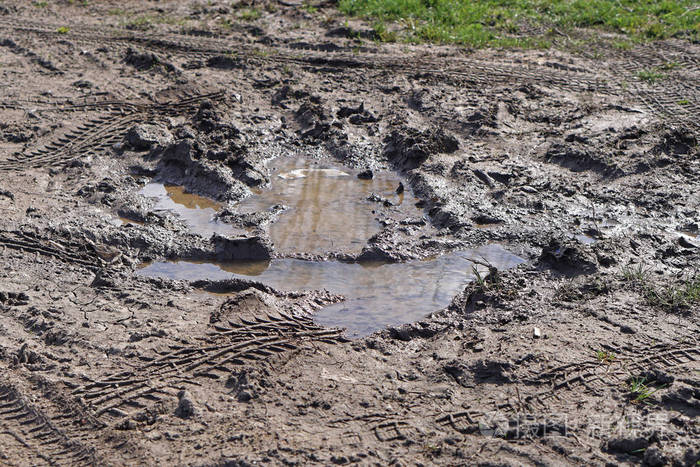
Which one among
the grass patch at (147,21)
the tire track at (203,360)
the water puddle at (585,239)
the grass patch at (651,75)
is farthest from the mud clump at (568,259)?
the grass patch at (147,21)

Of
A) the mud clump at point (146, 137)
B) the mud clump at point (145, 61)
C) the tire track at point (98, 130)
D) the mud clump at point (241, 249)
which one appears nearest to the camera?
the mud clump at point (241, 249)

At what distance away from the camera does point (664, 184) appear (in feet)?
25.7

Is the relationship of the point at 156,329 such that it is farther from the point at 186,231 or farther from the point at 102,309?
the point at 186,231

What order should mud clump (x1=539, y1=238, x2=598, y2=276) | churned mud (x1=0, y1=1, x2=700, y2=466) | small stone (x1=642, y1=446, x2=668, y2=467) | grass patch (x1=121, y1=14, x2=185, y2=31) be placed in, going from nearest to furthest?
1. small stone (x1=642, y1=446, x2=668, y2=467)
2. churned mud (x1=0, y1=1, x2=700, y2=466)
3. mud clump (x1=539, y1=238, x2=598, y2=276)
4. grass patch (x1=121, y1=14, x2=185, y2=31)

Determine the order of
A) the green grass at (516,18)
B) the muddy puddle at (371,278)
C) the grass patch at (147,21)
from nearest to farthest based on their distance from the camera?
the muddy puddle at (371,278) < the green grass at (516,18) < the grass patch at (147,21)

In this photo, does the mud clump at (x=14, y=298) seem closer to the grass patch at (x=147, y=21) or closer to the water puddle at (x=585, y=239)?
the water puddle at (x=585, y=239)

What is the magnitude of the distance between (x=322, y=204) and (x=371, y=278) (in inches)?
61.7

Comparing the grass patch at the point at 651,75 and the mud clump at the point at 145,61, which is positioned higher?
the grass patch at the point at 651,75

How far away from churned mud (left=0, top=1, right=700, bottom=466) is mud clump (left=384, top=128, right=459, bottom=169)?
0.09ft

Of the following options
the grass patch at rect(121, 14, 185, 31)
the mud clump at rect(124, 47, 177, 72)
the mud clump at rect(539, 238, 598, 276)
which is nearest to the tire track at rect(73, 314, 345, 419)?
the mud clump at rect(539, 238, 598, 276)

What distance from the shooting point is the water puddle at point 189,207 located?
23.9ft

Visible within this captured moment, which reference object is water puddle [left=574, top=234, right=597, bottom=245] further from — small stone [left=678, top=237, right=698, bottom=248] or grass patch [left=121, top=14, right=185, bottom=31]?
grass patch [left=121, top=14, right=185, bottom=31]

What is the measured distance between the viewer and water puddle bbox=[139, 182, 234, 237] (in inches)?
286

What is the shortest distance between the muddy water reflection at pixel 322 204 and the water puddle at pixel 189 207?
351 millimetres
